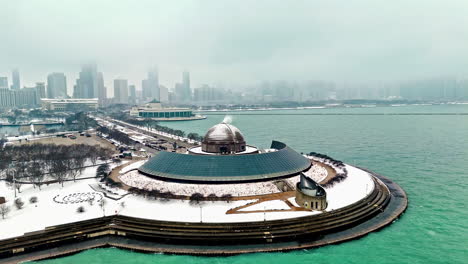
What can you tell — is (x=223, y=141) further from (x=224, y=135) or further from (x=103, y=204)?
(x=103, y=204)

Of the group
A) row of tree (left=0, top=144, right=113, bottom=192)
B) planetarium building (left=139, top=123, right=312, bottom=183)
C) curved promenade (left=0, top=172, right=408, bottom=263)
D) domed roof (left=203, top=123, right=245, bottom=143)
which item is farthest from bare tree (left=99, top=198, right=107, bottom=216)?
domed roof (left=203, top=123, right=245, bottom=143)

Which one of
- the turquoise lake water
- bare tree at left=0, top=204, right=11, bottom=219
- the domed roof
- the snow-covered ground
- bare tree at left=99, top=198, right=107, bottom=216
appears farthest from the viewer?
the domed roof

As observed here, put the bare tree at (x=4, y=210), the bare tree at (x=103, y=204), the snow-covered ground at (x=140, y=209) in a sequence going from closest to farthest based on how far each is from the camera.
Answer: the snow-covered ground at (x=140, y=209) < the bare tree at (x=4, y=210) < the bare tree at (x=103, y=204)

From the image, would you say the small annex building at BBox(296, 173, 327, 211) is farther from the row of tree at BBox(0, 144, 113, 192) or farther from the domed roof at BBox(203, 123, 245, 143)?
the row of tree at BBox(0, 144, 113, 192)

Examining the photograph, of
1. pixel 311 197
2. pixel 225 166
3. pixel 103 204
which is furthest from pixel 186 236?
pixel 225 166

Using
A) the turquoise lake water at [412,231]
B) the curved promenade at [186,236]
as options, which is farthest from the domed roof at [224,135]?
the turquoise lake water at [412,231]

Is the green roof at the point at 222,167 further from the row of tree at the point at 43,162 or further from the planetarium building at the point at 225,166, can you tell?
the row of tree at the point at 43,162
